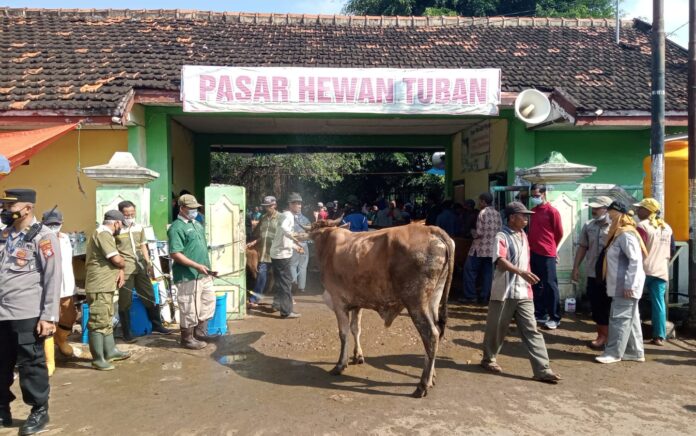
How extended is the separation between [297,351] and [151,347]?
1721mm

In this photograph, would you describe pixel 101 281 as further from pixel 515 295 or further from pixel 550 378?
pixel 550 378

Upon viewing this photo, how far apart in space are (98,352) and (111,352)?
0.21 m

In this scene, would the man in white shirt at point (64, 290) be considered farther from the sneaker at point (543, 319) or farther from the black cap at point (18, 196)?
the sneaker at point (543, 319)

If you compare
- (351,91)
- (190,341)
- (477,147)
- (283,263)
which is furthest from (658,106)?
(190,341)

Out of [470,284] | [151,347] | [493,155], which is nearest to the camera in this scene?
[151,347]

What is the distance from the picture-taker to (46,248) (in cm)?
407

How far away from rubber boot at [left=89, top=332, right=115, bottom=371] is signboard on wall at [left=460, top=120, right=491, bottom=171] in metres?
7.87

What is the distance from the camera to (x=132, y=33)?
1084cm

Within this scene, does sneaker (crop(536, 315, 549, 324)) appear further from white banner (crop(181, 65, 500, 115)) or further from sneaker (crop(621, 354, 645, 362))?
white banner (crop(181, 65, 500, 115))

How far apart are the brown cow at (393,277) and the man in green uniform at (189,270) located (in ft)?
4.96

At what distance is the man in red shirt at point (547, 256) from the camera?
673cm

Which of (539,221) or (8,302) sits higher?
(539,221)

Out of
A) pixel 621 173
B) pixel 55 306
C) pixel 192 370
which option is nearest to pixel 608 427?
pixel 192 370

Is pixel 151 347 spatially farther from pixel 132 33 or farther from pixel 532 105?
pixel 132 33
